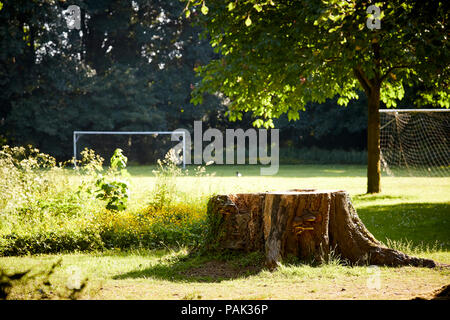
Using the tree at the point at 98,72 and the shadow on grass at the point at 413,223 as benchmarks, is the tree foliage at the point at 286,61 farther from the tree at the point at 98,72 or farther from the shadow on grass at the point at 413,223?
the tree at the point at 98,72

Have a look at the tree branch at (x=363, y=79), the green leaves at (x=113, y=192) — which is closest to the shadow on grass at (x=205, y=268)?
the green leaves at (x=113, y=192)

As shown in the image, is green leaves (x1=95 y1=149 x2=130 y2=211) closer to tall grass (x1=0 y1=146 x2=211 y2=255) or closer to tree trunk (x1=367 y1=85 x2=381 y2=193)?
tall grass (x1=0 y1=146 x2=211 y2=255)

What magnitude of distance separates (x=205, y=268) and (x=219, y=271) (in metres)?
0.21

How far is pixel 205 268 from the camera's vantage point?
5.85 m

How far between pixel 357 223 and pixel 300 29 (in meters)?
6.06

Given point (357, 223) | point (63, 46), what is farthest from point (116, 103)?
point (357, 223)

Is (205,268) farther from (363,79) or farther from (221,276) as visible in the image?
(363,79)

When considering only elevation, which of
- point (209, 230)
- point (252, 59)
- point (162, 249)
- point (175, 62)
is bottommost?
point (162, 249)

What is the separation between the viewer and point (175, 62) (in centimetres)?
3700

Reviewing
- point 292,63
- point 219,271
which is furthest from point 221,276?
point 292,63

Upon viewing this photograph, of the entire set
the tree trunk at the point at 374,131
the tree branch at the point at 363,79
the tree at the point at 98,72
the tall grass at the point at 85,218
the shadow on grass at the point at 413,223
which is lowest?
the shadow on grass at the point at 413,223

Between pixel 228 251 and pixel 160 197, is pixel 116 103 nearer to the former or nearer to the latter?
pixel 160 197

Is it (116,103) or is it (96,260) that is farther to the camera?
(116,103)

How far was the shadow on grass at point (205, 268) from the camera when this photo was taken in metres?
5.50
